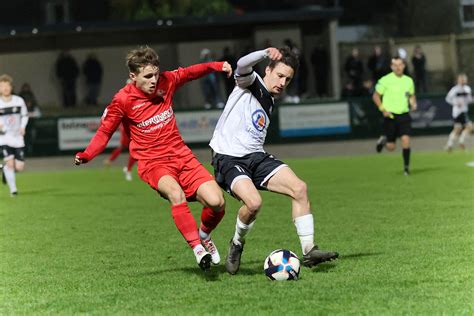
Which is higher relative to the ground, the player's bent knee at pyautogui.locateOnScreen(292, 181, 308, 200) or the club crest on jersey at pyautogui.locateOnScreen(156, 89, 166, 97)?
the club crest on jersey at pyautogui.locateOnScreen(156, 89, 166, 97)

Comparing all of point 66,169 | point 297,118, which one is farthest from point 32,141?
point 297,118

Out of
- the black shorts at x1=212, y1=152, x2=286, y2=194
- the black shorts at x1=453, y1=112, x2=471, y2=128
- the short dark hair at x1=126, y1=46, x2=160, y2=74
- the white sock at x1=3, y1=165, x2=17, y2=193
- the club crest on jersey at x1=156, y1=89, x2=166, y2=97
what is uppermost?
the short dark hair at x1=126, y1=46, x2=160, y2=74

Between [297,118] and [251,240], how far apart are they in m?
20.6

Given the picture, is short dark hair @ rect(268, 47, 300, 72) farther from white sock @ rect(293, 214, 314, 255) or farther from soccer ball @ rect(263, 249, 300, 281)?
soccer ball @ rect(263, 249, 300, 281)

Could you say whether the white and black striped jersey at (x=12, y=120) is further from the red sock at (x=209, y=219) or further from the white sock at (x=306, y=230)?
the white sock at (x=306, y=230)

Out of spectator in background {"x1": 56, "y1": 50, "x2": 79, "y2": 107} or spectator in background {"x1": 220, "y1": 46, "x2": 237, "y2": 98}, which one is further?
spectator in background {"x1": 56, "y1": 50, "x2": 79, "y2": 107}

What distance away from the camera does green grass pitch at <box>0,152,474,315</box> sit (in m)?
7.60

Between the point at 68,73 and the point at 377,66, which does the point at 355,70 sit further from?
the point at 68,73

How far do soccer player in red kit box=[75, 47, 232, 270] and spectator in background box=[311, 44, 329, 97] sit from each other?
91.6 ft

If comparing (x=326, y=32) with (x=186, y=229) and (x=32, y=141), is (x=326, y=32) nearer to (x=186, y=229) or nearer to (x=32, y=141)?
(x=32, y=141)

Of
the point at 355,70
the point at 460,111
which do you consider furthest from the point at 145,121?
the point at 355,70

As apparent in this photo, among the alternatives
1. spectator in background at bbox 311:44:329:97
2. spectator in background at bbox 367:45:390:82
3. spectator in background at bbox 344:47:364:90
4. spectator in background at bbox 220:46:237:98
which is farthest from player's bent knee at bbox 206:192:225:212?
spectator in background at bbox 311:44:329:97

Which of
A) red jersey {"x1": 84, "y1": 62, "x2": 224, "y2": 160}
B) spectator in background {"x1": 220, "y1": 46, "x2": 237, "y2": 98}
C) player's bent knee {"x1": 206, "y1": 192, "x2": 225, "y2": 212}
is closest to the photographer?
player's bent knee {"x1": 206, "y1": 192, "x2": 225, "y2": 212}

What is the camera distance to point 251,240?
38.2ft
